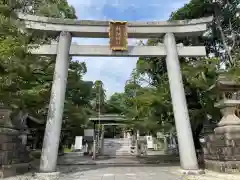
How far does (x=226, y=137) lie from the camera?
839 cm

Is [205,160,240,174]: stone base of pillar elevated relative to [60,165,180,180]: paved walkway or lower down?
elevated

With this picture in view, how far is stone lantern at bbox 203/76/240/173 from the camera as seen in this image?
26.4 feet

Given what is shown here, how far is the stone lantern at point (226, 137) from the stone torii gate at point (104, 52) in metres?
0.94

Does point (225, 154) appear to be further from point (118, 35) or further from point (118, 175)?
point (118, 35)

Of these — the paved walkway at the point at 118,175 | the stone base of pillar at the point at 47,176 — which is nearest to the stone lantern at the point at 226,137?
the paved walkway at the point at 118,175

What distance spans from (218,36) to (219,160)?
48.6 feet

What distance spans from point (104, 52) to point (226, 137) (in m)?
5.76

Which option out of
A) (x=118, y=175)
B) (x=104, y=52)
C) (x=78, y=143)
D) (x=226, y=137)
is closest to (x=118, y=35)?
(x=104, y=52)

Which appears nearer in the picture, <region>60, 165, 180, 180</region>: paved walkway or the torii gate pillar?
<region>60, 165, 180, 180</region>: paved walkway

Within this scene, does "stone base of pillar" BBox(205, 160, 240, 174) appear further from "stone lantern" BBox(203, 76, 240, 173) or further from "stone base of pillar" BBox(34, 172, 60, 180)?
"stone base of pillar" BBox(34, 172, 60, 180)

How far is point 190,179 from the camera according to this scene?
703 cm

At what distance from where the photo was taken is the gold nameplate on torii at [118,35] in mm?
9719

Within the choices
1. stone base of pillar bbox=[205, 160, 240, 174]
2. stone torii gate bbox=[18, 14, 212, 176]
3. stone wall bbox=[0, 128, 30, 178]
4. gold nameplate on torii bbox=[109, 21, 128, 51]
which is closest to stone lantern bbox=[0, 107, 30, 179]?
stone wall bbox=[0, 128, 30, 178]

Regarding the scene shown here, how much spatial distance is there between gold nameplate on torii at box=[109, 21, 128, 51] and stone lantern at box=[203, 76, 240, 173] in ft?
13.4
